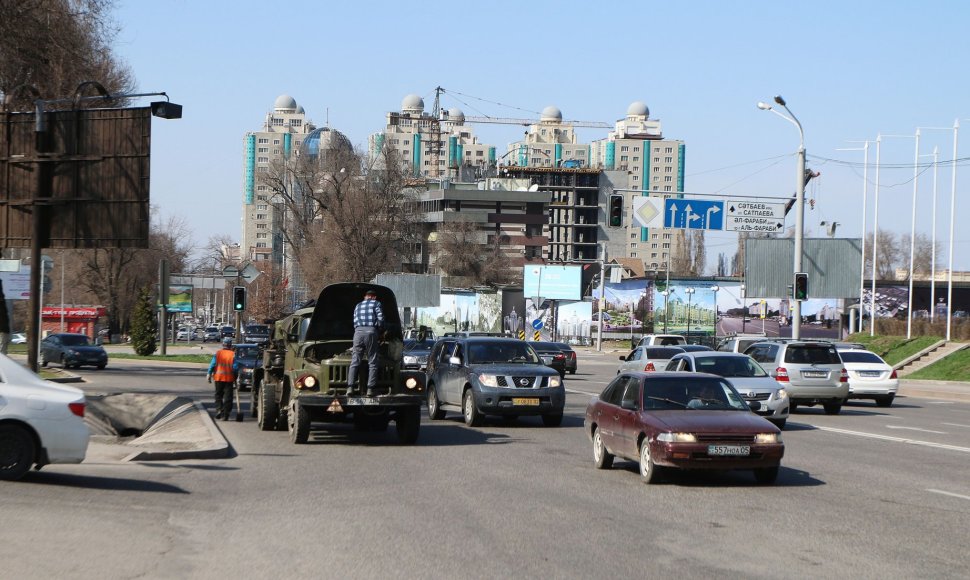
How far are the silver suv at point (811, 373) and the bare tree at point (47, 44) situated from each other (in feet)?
65.8

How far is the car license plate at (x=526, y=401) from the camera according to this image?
22.8 m

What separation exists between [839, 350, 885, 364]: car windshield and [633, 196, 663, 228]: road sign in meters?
14.6

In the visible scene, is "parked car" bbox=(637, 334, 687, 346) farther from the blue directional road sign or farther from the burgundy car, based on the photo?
the burgundy car

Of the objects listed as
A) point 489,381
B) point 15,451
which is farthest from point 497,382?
point 15,451

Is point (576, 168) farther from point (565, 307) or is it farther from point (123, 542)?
point (123, 542)

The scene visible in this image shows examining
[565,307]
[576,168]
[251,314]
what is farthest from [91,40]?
[576,168]

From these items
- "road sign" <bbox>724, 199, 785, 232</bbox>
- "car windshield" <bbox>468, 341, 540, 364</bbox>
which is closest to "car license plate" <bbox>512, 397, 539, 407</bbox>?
"car windshield" <bbox>468, 341, 540, 364</bbox>

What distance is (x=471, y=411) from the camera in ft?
76.5

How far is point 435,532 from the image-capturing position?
10.6 metres

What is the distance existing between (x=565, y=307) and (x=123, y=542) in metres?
95.1

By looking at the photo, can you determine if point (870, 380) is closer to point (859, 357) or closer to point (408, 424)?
point (859, 357)

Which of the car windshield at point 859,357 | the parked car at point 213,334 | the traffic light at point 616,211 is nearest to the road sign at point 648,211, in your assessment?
the traffic light at point 616,211

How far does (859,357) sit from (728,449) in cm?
2145

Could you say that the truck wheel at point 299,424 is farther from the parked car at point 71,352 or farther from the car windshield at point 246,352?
the parked car at point 71,352
